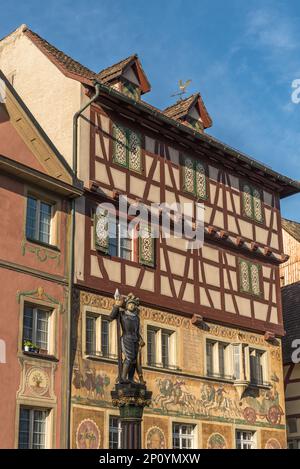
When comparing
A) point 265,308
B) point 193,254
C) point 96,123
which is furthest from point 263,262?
point 96,123

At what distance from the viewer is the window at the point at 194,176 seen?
27.4 metres

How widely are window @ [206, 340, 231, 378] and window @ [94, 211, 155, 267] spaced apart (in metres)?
3.78

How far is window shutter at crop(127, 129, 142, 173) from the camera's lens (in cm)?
2555

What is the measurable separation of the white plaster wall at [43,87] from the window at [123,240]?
82.7 inches

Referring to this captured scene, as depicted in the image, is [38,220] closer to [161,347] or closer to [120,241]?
[120,241]

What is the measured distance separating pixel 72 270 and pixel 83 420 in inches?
159

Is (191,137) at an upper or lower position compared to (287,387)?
upper

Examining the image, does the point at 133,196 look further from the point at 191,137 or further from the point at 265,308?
the point at 265,308

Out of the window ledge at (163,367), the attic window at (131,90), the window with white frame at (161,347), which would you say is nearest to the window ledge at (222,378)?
the window ledge at (163,367)

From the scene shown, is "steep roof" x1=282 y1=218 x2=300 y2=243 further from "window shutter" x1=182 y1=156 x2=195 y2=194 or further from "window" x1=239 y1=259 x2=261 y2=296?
"window shutter" x1=182 y1=156 x2=195 y2=194

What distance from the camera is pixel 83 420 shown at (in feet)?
71.3

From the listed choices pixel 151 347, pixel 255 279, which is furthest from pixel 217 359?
pixel 255 279

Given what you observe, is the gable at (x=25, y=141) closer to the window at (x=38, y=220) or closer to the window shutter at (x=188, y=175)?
the window at (x=38, y=220)

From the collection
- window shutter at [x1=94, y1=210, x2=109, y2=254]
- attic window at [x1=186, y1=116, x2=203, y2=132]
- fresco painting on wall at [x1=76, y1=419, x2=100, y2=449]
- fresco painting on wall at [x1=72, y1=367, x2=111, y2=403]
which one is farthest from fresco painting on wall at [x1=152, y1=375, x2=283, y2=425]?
attic window at [x1=186, y1=116, x2=203, y2=132]
